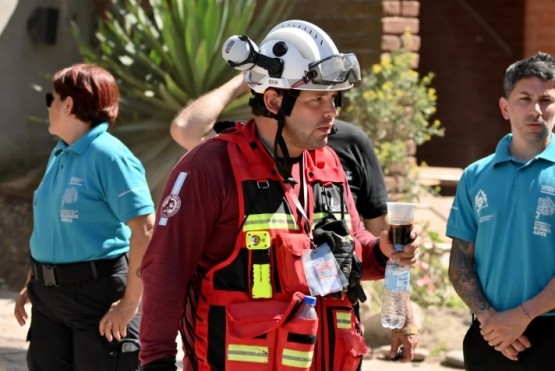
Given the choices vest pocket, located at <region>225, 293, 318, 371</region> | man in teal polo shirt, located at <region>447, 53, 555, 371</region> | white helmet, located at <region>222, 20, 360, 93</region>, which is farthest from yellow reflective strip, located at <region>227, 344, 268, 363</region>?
man in teal polo shirt, located at <region>447, 53, 555, 371</region>

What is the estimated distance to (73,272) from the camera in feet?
17.4

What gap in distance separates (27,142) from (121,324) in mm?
6233

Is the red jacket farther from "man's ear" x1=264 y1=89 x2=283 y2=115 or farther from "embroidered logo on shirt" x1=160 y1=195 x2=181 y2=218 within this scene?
"man's ear" x1=264 y1=89 x2=283 y2=115

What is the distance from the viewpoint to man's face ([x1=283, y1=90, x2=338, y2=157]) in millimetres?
3938

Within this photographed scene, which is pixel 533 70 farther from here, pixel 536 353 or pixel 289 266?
pixel 289 266

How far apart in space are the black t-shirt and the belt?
3.72 ft

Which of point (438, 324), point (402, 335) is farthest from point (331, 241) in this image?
point (438, 324)

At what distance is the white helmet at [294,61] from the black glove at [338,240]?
444 millimetres

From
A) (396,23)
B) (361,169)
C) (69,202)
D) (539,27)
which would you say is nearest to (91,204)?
(69,202)

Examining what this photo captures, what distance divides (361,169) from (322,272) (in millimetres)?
1238

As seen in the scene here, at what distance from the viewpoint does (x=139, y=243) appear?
17.3ft

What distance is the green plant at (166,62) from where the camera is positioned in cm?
987

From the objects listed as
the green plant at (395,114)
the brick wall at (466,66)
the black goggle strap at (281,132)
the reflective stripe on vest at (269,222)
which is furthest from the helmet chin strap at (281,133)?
the brick wall at (466,66)

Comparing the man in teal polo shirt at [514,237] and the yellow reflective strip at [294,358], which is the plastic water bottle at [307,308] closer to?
the yellow reflective strip at [294,358]
